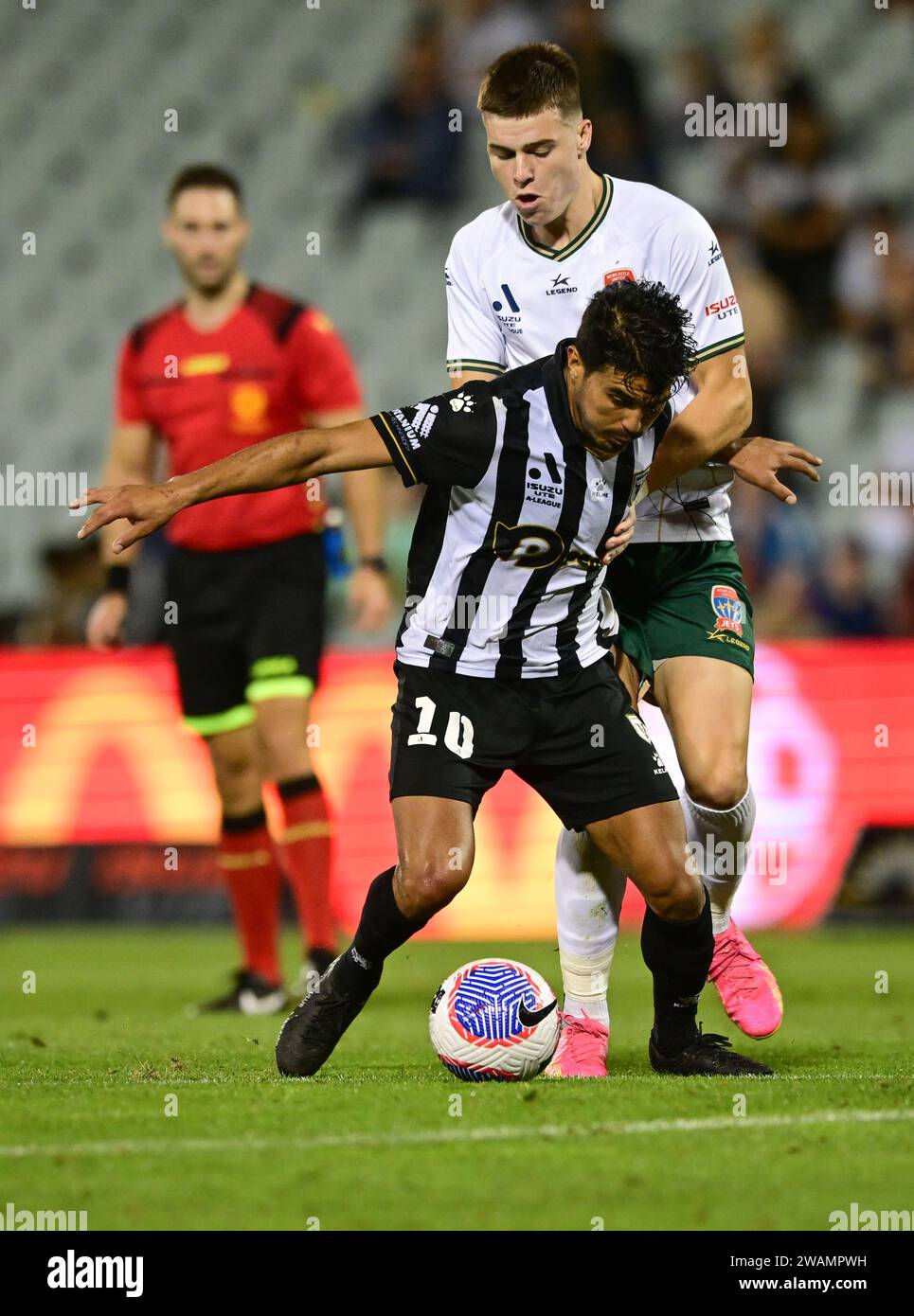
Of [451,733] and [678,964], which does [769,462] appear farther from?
[678,964]

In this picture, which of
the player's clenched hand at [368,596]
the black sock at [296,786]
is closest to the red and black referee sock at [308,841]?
the black sock at [296,786]

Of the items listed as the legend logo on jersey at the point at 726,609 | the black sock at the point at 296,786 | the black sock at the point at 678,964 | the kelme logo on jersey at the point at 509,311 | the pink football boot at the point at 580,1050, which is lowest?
the pink football boot at the point at 580,1050

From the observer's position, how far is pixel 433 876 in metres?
4.73

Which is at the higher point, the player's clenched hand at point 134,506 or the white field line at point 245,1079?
the player's clenched hand at point 134,506

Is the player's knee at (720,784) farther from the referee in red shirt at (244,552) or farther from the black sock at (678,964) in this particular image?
the referee in red shirt at (244,552)

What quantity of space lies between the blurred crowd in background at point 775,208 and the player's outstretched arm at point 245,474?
295 inches

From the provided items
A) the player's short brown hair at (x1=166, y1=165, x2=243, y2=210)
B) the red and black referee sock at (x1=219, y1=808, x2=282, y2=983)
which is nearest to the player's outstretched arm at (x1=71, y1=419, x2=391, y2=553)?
the red and black referee sock at (x1=219, y1=808, x2=282, y2=983)

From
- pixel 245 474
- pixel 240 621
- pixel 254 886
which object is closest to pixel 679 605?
pixel 245 474

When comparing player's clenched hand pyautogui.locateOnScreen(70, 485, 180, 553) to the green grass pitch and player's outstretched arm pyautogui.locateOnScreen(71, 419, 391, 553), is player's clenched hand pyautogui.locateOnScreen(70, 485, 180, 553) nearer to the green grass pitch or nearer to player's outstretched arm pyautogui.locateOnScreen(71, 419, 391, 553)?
player's outstretched arm pyautogui.locateOnScreen(71, 419, 391, 553)

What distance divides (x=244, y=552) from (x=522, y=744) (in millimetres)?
3002

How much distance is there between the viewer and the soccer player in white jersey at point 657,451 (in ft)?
17.1

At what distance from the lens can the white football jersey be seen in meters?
5.35
